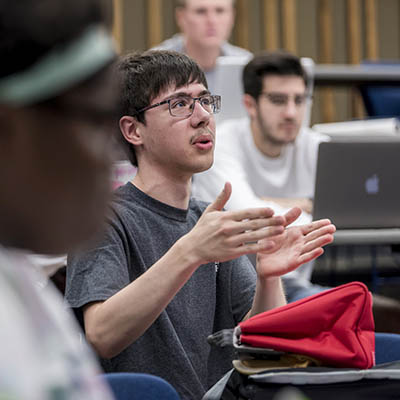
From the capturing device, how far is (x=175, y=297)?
51.9 inches

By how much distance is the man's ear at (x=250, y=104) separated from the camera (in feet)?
8.58

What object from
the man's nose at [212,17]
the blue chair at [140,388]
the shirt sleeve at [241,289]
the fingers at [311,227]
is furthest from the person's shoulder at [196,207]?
the man's nose at [212,17]

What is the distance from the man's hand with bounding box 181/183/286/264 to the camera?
1.06m

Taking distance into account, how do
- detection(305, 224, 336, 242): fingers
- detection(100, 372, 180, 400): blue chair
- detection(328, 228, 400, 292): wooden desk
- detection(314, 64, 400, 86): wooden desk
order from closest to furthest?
detection(100, 372, 180, 400): blue chair → detection(305, 224, 336, 242): fingers → detection(328, 228, 400, 292): wooden desk → detection(314, 64, 400, 86): wooden desk

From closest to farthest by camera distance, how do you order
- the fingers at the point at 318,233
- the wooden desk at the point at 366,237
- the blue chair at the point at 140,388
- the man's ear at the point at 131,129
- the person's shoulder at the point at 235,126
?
the blue chair at the point at 140,388
the fingers at the point at 318,233
the man's ear at the point at 131,129
the wooden desk at the point at 366,237
the person's shoulder at the point at 235,126

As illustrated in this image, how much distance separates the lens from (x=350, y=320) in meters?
1.13

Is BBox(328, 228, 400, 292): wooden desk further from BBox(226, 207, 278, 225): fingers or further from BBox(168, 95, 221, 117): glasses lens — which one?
BBox(226, 207, 278, 225): fingers

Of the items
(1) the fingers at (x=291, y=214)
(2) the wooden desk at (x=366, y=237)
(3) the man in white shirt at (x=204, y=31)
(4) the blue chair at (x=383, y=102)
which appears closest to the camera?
(1) the fingers at (x=291, y=214)

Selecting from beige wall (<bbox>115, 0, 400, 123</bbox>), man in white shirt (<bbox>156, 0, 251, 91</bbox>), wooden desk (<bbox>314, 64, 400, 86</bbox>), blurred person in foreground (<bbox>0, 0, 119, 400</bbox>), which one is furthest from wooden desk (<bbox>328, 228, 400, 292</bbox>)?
beige wall (<bbox>115, 0, 400, 123</bbox>)

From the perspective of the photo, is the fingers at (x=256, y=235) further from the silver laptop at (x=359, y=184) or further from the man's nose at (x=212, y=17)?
the man's nose at (x=212, y=17)

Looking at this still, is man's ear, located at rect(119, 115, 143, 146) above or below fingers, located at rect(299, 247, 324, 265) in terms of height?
above

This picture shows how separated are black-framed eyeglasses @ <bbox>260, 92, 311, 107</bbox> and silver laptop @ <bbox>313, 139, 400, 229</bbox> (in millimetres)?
573

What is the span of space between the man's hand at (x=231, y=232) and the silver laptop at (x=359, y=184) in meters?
0.95

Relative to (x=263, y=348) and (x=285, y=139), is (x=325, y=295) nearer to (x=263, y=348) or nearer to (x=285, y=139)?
(x=263, y=348)
